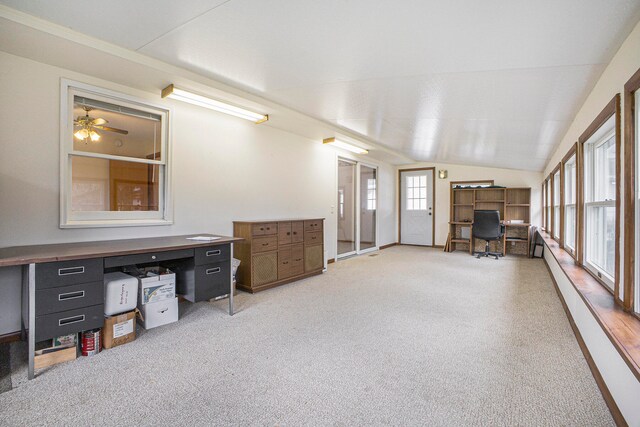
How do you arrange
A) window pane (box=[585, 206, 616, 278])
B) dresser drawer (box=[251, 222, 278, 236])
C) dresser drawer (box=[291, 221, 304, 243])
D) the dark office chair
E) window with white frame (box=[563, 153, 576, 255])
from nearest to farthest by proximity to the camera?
window pane (box=[585, 206, 616, 278]) → dresser drawer (box=[251, 222, 278, 236]) → window with white frame (box=[563, 153, 576, 255]) → dresser drawer (box=[291, 221, 304, 243]) → the dark office chair

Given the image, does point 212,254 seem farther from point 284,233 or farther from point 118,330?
point 284,233

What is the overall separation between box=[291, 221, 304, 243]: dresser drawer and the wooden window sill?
3130 millimetres

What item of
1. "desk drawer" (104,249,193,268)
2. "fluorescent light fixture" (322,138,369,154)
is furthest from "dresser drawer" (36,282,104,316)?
"fluorescent light fixture" (322,138,369,154)

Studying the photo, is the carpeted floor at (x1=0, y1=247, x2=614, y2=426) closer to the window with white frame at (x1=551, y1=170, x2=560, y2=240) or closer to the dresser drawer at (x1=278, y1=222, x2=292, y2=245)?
the dresser drawer at (x1=278, y1=222, x2=292, y2=245)

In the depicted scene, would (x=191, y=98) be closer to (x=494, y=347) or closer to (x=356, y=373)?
(x=356, y=373)

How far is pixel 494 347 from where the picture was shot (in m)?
2.34

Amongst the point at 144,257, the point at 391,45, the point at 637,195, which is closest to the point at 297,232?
the point at 144,257

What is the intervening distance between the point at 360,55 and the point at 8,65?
9.16ft

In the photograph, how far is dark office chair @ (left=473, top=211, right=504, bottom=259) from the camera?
6320 millimetres

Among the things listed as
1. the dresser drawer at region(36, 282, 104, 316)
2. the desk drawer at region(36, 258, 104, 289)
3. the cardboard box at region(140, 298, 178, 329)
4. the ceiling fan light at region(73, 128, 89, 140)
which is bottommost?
the cardboard box at region(140, 298, 178, 329)

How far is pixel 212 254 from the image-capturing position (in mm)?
2900

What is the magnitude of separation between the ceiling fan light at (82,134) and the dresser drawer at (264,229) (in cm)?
189

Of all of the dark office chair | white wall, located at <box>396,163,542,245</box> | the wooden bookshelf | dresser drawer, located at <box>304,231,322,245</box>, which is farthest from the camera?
white wall, located at <box>396,163,542,245</box>

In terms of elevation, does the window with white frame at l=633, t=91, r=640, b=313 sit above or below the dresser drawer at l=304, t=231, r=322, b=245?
above
